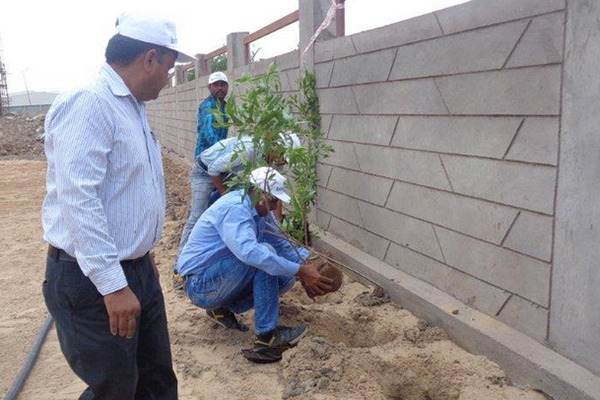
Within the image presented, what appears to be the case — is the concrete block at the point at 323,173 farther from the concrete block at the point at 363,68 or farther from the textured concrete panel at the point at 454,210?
the textured concrete panel at the point at 454,210

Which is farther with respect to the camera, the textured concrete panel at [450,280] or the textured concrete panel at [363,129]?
the textured concrete panel at [363,129]

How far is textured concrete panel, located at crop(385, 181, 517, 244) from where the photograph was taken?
313cm

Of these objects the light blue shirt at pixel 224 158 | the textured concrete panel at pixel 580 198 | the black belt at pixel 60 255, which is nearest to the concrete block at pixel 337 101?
the light blue shirt at pixel 224 158

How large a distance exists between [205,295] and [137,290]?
1.47m

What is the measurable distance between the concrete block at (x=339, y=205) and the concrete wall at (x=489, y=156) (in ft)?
0.30

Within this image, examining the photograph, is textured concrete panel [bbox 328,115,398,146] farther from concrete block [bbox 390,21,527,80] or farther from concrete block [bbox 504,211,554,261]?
concrete block [bbox 504,211,554,261]

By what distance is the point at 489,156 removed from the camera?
3.14 meters

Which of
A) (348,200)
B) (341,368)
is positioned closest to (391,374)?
(341,368)

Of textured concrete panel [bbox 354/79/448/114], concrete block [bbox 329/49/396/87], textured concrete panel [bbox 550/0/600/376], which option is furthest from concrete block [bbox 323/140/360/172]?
textured concrete panel [bbox 550/0/600/376]

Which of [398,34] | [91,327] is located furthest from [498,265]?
[91,327]

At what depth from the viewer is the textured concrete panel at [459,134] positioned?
9.97ft

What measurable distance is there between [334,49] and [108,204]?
335 cm

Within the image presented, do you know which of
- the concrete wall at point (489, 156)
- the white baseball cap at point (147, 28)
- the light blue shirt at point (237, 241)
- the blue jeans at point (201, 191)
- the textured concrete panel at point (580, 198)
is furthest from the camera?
the blue jeans at point (201, 191)

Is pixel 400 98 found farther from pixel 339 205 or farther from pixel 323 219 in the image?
pixel 323 219
